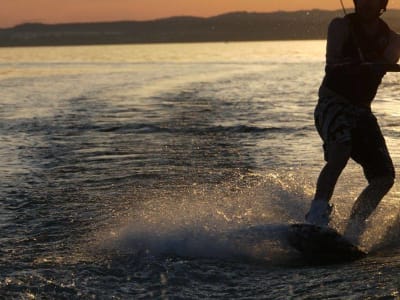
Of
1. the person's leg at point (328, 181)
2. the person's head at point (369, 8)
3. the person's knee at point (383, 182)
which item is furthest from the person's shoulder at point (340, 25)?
the person's knee at point (383, 182)

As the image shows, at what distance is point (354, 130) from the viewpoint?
5719mm

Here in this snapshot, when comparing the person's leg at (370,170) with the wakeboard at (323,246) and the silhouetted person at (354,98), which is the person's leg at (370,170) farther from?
the wakeboard at (323,246)

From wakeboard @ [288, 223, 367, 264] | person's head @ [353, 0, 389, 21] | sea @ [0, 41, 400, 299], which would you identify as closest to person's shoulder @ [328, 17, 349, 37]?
person's head @ [353, 0, 389, 21]

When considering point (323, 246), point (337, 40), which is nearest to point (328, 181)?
point (323, 246)

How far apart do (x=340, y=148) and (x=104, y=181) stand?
371 cm

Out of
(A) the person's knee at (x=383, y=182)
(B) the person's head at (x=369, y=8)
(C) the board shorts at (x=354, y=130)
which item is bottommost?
(A) the person's knee at (x=383, y=182)

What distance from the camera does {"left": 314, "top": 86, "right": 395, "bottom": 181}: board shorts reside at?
5.68 metres

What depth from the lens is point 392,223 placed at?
246 inches

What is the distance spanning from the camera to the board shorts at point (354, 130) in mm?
5684

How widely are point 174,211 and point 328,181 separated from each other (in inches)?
64.9

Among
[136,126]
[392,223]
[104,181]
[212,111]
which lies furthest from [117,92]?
[392,223]

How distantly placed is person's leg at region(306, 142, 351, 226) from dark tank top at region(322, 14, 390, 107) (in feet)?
1.31

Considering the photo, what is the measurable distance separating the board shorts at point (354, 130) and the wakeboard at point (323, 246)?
76cm

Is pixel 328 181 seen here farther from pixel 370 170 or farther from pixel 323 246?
pixel 323 246
